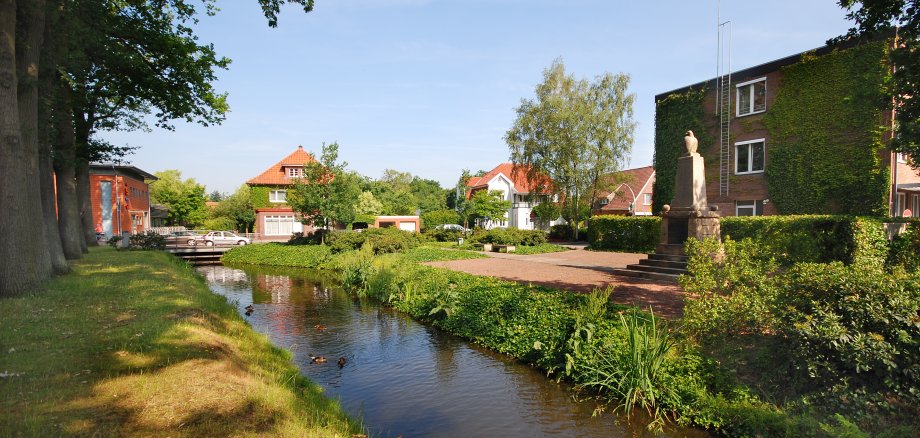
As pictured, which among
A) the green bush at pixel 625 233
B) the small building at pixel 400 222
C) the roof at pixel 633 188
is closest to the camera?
the green bush at pixel 625 233

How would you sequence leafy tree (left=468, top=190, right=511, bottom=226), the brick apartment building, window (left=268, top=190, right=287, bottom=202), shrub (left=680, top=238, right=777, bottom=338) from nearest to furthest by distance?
shrub (left=680, top=238, right=777, bottom=338) < the brick apartment building < leafy tree (left=468, top=190, right=511, bottom=226) < window (left=268, top=190, right=287, bottom=202)

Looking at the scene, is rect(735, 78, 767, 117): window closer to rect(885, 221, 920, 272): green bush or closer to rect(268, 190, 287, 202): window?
rect(885, 221, 920, 272): green bush

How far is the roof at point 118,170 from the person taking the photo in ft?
138

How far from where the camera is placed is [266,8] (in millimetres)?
10742

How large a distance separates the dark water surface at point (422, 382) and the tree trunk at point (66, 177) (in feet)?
29.5

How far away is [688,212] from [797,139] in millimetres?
11600

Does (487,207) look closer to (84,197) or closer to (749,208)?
(749,208)

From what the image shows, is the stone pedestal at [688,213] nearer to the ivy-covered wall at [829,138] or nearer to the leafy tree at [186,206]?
the ivy-covered wall at [829,138]

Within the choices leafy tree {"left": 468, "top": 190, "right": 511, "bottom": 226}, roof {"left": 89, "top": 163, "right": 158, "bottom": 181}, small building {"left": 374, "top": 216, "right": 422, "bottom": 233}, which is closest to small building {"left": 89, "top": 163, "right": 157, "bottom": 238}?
roof {"left": 89, "top": 163, "right": 158, "bottom": 181}

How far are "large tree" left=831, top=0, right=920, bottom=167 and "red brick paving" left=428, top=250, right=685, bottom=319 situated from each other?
Result: 5847 millimetres

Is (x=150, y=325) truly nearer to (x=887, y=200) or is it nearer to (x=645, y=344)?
(x=645, y=344)

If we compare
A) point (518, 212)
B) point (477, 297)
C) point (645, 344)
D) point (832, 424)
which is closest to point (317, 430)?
point (645, 344)

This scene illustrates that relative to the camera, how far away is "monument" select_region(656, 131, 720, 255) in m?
15.3

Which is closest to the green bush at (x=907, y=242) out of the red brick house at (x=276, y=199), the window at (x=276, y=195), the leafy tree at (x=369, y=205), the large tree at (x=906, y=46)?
the large tree at (x=906, y=46)
